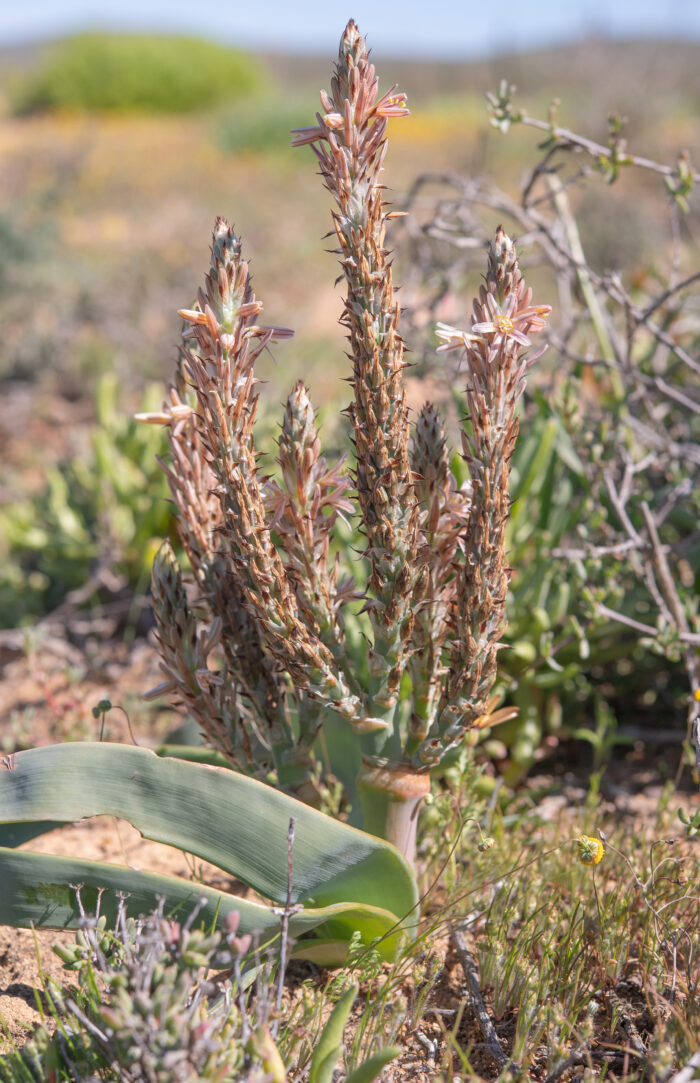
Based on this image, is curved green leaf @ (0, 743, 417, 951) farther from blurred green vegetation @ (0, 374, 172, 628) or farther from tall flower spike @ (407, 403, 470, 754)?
blurred green vegetation @ (0, 374, 172, 628)

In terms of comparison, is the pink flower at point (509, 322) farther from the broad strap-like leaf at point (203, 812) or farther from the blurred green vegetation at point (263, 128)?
the blurred green vegetation at point (263, 128)

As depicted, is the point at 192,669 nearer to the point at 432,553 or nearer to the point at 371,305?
the point at 432,553

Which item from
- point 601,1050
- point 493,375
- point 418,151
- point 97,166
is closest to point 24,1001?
point 601,1050

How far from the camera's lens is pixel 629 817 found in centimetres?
260

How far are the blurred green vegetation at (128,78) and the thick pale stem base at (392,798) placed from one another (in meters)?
33.1

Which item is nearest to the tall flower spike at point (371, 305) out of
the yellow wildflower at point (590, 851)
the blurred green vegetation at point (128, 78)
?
the yellow wildflower at point (590, 851)

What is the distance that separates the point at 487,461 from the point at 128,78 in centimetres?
3382

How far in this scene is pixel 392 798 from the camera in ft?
6.01

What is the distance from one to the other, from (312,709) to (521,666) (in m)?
1.05

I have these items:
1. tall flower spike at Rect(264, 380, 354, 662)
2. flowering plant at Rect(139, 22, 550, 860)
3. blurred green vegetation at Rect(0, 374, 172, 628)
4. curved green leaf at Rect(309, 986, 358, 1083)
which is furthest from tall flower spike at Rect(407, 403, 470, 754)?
blurred green vegetation at Rect(0, 374, 172, 628)

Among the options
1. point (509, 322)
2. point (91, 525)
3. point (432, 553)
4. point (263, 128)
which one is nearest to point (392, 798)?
point (432, 553)

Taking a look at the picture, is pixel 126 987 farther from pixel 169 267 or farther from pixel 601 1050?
pixel 169 267

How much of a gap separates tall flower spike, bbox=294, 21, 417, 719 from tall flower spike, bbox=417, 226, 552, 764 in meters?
0.12

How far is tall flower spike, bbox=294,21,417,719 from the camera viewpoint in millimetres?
1501
